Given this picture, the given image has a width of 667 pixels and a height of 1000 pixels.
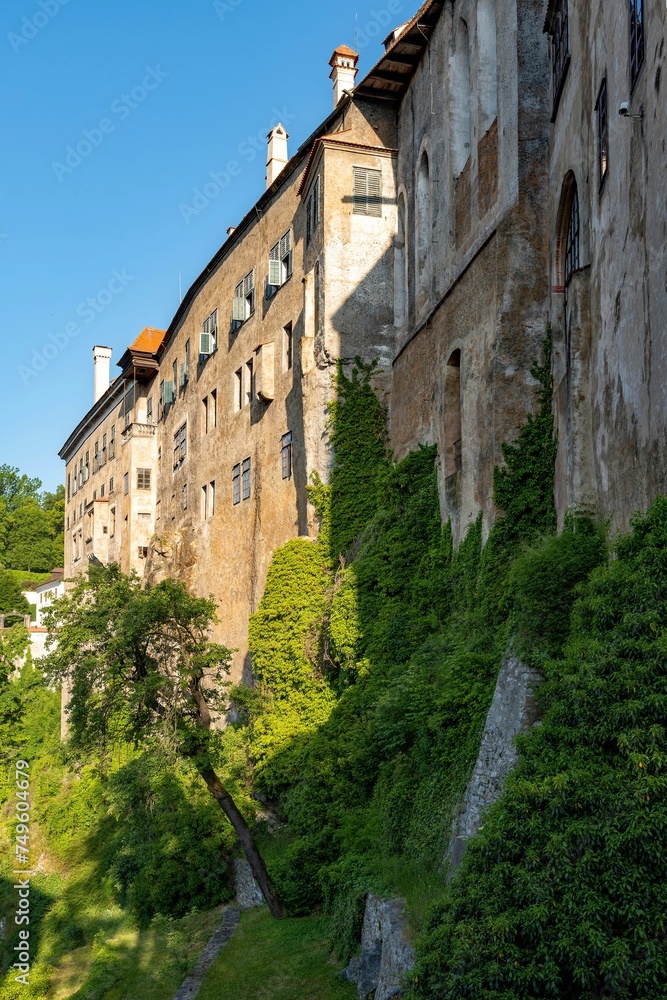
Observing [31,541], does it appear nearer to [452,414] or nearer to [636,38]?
[452,414]

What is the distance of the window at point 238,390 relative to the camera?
111ft

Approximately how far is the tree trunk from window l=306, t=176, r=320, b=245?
1418cm

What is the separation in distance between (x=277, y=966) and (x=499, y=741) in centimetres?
661

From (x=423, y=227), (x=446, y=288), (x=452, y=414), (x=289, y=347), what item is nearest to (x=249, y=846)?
(x=452, y=414)

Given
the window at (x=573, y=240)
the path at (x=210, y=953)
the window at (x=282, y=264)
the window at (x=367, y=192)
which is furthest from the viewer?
the window at (x=282, y=264)

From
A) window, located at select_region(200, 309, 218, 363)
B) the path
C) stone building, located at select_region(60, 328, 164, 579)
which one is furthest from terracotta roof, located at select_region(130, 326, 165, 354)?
the path

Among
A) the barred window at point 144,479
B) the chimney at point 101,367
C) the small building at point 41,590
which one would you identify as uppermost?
the chimney at point 101,367

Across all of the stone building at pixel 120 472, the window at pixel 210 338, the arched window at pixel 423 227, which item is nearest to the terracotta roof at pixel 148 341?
the stone building at pixel 120 472

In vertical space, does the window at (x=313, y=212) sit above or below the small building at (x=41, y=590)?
above

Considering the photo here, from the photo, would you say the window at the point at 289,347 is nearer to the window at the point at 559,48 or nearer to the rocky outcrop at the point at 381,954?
the window at the point at 559,48

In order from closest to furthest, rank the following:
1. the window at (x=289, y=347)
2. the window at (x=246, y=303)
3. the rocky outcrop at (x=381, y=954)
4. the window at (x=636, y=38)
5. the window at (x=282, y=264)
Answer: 1. the window at (x=636, y=38)
2. the rocky outcrop at (x=381, y=954)
3. the window at (x=289, y=347)
4. the window at (x=282, y=264)
5. the window at (x=246, y=303)

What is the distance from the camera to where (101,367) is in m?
60.2

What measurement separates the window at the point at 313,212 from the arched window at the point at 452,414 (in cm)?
832

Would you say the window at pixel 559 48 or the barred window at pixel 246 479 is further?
the barred window at pixel 246 479
